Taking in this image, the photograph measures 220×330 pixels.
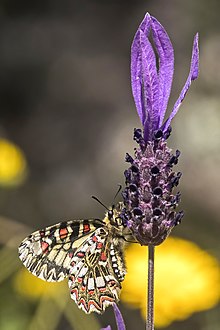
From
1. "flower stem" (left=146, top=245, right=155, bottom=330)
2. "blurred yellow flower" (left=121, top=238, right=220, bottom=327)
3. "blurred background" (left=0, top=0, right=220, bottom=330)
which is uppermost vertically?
"blurred background" (left=0, top=0, right=220, bottom=330)

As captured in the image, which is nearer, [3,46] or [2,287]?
[2,287]

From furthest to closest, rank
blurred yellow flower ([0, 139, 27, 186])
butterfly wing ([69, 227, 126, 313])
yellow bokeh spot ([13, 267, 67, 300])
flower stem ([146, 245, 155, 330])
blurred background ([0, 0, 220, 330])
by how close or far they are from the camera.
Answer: blurred background ([0, 0, 220, 330])
blurred yellow flower ([0, 139, 27, 186])
yellow bokeh spot ([13, 267, 67, 300])
butterfly wing ([69, 227, 126, 313])
flower stem ([146, 245, 155, 330])

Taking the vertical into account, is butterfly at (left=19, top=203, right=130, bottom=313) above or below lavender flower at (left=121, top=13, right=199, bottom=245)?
below

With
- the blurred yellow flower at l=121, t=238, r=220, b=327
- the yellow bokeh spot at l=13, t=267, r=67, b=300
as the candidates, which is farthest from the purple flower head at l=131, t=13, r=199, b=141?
the yellow bokeh spot at l=13, t=267, r=67, b=300

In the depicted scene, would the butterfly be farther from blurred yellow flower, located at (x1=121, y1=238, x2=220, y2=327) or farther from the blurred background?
the blurred background

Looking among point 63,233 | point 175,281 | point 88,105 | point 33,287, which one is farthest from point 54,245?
point 88,105

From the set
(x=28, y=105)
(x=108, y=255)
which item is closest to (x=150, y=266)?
(x=108, y=255)

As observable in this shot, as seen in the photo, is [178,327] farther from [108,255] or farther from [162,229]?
[162,229]

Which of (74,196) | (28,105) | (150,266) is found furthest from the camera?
(28,105)
